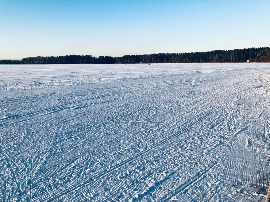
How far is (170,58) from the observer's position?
92750 mm

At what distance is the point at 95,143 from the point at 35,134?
5.96ft

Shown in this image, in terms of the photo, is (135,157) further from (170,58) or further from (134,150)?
(170,58)

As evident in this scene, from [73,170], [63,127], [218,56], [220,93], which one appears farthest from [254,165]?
[218,56]

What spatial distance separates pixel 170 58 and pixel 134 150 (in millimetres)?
87222

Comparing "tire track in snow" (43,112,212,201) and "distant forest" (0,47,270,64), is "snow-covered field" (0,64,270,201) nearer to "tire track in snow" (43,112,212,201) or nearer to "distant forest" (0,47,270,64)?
"tire track in snow" (43,112,212,201)

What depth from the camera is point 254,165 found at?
247 inches

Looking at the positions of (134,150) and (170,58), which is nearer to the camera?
(134,150)

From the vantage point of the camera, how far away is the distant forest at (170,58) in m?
88.4

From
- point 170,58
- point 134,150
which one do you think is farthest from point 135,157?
point 170,58

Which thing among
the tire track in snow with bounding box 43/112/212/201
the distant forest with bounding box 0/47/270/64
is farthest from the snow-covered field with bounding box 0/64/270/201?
the distant forest with bounding box 0/47/270/64

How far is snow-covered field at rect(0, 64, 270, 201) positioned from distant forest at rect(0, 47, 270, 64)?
76.5m

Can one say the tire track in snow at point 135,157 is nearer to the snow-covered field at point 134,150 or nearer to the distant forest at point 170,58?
the snow-covered field at point 134,150

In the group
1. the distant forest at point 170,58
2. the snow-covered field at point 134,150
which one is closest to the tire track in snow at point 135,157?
the snow-covered field at point 134,150

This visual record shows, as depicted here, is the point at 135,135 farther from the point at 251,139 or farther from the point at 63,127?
the point at 251,139
